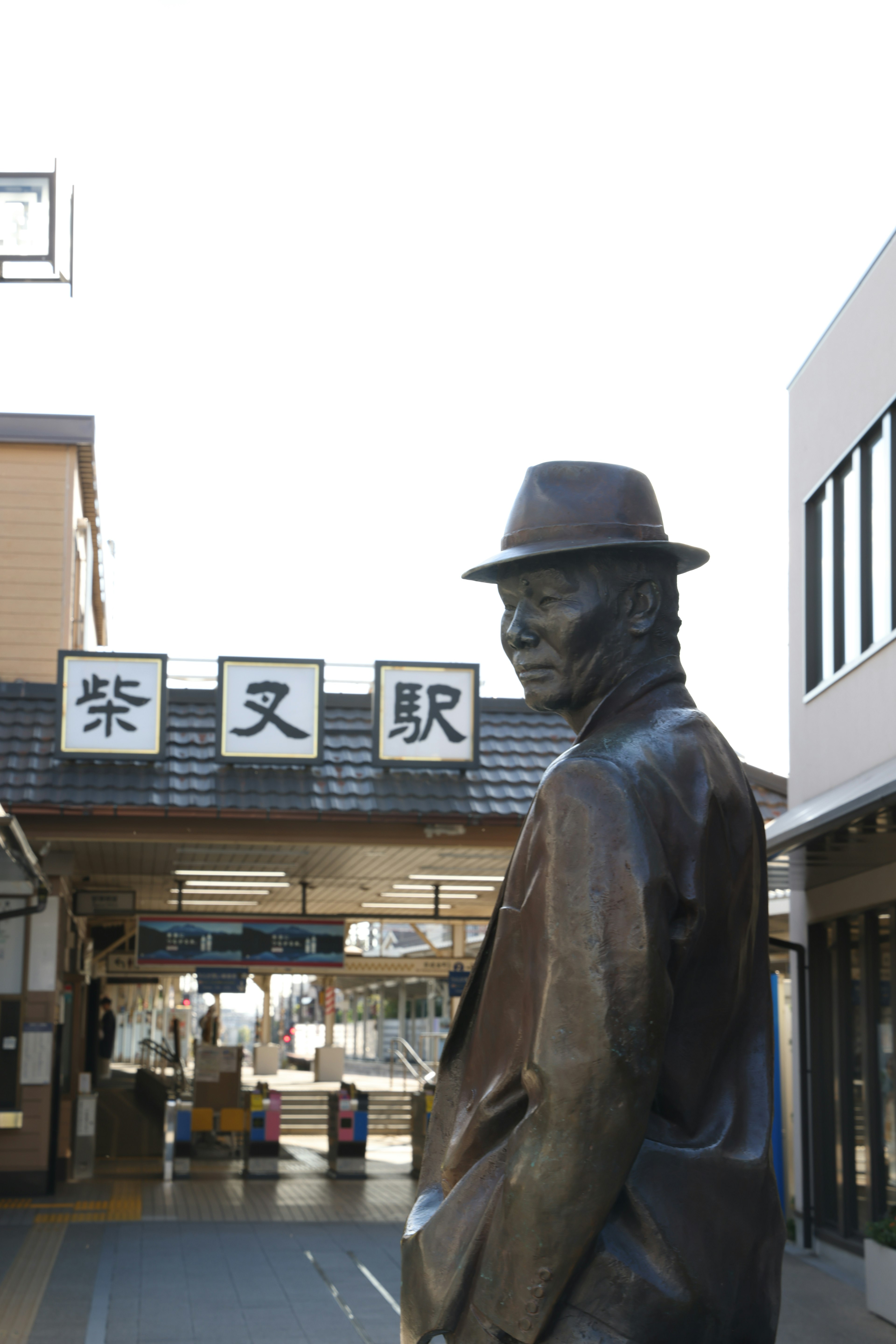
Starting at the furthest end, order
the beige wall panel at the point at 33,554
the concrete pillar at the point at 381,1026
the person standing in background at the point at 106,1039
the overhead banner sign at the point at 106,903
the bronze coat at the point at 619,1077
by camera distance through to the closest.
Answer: the concrete pillar at the point at 381,1026
the person standing in background at the point at 106,1039
the overhead banner sign at the point at 106,903
the beige wall panel at the point at 33,554
the bronze coat at the point at 619,1077

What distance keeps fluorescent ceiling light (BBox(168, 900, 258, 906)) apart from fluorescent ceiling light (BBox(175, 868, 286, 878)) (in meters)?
4.04

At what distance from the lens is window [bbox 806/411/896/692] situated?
12094 millimetres

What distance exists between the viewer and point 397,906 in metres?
27.8

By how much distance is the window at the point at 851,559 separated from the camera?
39.7 feet

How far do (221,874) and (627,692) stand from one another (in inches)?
749

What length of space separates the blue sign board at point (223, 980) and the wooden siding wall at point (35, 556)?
4.13 m

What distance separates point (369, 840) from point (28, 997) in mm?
4431

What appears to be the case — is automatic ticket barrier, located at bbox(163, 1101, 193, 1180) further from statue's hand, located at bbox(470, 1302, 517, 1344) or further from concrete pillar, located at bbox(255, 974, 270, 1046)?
concrete pillar, located at bbox(255, 974, 270, 1046)

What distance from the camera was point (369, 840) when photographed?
1529 centimetres

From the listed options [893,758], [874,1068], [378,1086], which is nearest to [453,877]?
[874,1068]

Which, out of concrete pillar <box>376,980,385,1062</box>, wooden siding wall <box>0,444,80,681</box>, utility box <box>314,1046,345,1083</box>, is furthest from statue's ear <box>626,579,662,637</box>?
concrete pillar <box>376,980,385,1062</box>

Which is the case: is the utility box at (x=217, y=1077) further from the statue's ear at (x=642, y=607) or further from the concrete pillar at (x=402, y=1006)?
the concrete pillar at (x=402, y=1006)

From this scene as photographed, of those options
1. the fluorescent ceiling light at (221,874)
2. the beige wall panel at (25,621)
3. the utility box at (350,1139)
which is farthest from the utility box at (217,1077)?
the beige wall panel at (25,621)

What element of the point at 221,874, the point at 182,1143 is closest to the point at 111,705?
the point at 221,874
